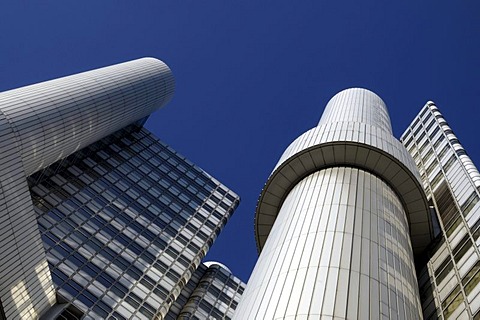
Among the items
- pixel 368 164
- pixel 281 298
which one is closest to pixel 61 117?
pixel 368 164

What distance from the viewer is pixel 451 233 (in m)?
36.3

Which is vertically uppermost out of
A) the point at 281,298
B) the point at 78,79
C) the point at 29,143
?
the point at 78,79

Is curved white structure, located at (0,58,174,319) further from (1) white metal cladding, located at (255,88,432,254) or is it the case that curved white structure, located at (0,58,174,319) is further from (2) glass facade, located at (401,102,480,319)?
(2) glass facade, located at (401,102,480,319)

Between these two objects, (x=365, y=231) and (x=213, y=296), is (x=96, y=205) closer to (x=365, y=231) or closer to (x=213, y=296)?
(x=213, y=296)

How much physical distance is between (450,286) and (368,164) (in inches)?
458

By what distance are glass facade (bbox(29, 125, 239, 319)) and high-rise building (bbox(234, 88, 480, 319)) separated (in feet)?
60.2

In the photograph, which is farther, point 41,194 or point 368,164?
point 41,194

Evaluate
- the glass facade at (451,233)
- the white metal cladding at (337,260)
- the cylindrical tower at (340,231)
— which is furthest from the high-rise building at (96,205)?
the glass facade at (451,233)

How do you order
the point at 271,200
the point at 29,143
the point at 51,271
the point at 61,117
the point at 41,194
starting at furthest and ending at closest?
1. the point at 41,194
2. the point at 61,117
3. the point at 51,271
4. the point at 29,143
5. the point at 271,200

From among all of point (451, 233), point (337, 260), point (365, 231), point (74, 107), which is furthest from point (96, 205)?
point (337, 260)

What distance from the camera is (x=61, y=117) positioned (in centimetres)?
5375

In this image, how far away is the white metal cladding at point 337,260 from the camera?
23.2 m

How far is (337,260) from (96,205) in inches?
1777

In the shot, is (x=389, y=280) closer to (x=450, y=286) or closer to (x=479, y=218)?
(x=450, y=286)
